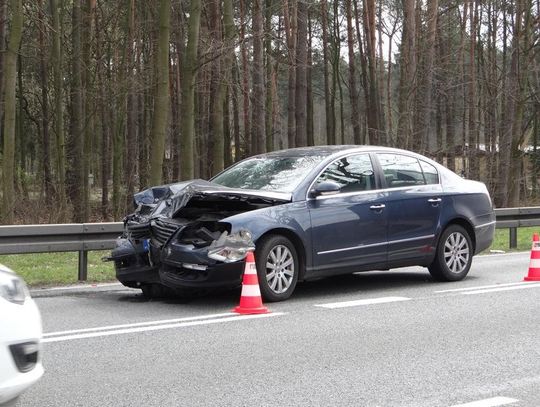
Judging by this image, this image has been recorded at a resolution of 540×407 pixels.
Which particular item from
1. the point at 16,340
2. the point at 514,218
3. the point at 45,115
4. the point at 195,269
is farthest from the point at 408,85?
the point at 16,340

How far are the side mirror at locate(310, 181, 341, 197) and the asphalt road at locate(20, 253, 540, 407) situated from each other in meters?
1.21

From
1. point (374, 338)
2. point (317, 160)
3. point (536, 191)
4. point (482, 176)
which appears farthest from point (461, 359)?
point (536, 191)

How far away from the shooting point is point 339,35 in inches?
1923

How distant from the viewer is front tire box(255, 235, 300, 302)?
8.41 m

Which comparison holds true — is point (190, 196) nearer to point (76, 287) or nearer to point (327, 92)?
point (76, 287)

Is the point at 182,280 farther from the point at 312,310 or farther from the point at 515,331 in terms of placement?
the point at 515,331

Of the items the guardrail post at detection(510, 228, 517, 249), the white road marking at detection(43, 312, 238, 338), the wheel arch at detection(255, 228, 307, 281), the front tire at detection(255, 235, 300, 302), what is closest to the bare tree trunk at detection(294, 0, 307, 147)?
the guardrail post at detection(510, 228, 517, 249)

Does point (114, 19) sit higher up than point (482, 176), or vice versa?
point (114, 19)

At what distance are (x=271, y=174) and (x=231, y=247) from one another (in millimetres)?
1500

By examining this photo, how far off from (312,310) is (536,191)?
40.7 meters

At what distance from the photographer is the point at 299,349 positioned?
21.5 ft

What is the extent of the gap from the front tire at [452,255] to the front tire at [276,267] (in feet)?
7.80

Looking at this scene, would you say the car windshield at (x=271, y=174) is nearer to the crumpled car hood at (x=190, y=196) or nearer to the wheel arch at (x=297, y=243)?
the crumpled car hood at (x=190, y=196)

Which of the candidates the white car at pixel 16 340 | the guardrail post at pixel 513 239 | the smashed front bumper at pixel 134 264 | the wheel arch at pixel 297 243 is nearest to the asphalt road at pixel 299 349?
the smashed front bumper at pixel 134 264
